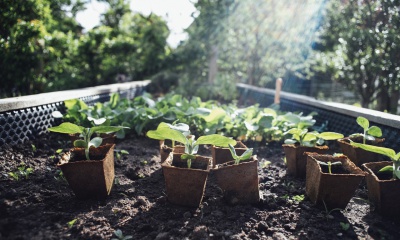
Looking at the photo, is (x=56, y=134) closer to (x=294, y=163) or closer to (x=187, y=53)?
(x=294, y=163)

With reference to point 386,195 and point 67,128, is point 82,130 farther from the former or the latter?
point 386,195

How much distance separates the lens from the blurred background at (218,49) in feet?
10.9

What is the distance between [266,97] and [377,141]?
2587 millimetres

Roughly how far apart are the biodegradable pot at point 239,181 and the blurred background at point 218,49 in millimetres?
2548

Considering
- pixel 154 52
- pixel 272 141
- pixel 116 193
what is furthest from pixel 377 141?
pixel 154 52

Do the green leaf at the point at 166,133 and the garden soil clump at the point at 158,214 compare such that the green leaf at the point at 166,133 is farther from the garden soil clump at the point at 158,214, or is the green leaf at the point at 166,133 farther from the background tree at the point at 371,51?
the background tree at the point at 371,51

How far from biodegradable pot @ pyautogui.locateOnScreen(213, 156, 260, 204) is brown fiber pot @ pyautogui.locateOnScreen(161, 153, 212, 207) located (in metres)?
0.10

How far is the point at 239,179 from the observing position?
1445 mm

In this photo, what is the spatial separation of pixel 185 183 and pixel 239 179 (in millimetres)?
278

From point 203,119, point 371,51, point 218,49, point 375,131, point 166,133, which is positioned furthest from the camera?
point 218,49

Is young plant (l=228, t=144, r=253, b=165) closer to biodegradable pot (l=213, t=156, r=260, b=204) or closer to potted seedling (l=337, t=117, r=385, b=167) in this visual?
biodegradable pot (l=213, t=156, r=260, b=204)

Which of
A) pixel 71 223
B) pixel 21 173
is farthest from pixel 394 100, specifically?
pixel 21 173

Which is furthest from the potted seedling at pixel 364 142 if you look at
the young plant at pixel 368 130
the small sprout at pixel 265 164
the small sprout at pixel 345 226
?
the small sprout at pixel 345 226

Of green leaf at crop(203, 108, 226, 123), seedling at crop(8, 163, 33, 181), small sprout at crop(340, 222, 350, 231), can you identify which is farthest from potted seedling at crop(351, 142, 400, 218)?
seedling at crop(8, 163, 33, 181)
